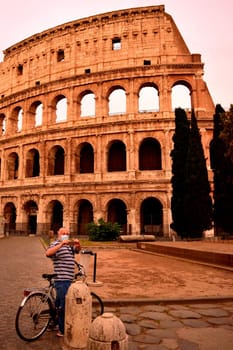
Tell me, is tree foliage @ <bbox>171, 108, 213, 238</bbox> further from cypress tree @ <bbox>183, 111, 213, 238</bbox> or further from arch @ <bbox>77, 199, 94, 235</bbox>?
arch @ <bbox>77, 199, 94, 235</bbox>

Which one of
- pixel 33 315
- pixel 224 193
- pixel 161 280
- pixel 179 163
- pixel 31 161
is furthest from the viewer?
pixel 31 161

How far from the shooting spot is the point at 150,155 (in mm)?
25828

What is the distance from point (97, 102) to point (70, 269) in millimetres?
23479

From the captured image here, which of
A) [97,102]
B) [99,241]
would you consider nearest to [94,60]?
[97,102]

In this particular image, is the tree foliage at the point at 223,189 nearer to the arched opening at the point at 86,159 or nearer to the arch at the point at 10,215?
the arched opening at the point at 86,159

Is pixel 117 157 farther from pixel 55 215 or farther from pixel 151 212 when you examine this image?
pixel 55 215

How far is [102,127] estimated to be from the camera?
25.0 meters

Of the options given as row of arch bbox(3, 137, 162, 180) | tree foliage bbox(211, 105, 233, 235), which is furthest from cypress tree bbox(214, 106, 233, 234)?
row of arch bbox(3, 137, 162, 180)

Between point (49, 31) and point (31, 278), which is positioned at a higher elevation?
point (49, 31)

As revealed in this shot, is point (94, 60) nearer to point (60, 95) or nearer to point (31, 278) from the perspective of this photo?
point (60, 95)

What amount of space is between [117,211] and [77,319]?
22.6 meters

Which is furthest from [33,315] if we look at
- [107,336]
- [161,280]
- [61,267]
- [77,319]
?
[161,280]

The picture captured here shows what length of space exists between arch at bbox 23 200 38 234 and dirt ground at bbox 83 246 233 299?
61.7 feet

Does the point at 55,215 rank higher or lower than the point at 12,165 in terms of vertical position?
A: lower
